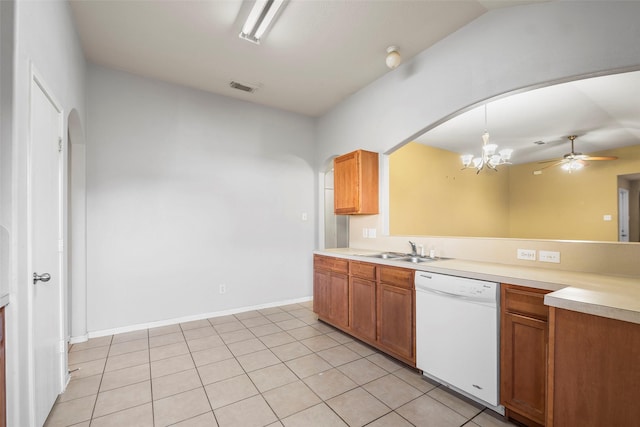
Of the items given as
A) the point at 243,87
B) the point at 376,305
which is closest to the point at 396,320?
the point at 376,305

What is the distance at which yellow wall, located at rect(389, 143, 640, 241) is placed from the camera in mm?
5055

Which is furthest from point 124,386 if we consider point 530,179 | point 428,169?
point 530,179

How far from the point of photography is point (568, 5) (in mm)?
1933

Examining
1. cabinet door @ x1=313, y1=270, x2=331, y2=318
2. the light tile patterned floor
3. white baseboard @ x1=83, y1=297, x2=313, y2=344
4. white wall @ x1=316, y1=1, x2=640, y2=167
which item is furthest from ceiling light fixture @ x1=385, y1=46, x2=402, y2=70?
white baseboard @ x1=83, y1=297, x2=313, y2=344

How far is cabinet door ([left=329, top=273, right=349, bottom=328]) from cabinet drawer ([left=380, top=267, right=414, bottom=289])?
581mm

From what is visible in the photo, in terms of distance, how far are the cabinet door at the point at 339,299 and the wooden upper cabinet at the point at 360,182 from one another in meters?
0.87

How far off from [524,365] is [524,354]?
0.22ft

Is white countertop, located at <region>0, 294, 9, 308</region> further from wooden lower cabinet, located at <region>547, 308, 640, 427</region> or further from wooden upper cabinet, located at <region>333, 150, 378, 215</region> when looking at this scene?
wooden upper cabinet, located at <region>333, 150, 378, 215</region>

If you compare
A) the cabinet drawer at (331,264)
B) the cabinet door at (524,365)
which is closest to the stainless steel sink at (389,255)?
the cabinet drawer at (331,264)

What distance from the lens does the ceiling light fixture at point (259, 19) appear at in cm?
219

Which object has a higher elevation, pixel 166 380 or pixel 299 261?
pixel 299 261

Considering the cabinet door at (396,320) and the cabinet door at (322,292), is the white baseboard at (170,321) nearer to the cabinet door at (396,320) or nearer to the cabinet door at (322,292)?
the cabinet door at (322,292)

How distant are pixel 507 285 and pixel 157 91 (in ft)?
13.7

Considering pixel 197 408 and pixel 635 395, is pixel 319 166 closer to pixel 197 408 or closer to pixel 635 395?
pixel 197 408
